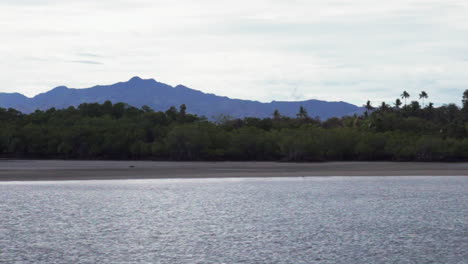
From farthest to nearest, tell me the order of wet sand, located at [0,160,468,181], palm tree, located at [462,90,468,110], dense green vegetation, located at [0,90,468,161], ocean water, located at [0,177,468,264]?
palm tree, located at [462,90,468,110], dense green vegetation, located at [0,90,468,161], wet sand, located at [0,160,468,181], ocean water, located at [0,177,468,264]

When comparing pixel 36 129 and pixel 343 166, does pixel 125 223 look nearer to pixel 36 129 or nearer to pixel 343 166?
pixel 343 166

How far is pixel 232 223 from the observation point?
1046 inches

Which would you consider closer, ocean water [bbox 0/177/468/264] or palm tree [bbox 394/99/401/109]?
ocean water [bbox 0/177/468/264]

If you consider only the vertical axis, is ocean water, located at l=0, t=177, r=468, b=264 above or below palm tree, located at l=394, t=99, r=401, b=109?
below

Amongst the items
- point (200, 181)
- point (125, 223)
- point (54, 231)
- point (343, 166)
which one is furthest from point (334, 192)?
point (343, 166)

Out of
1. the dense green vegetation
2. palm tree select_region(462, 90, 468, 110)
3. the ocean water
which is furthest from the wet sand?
palm tree select_region(462, 90, 468, 110)

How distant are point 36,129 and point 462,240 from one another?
231 ft

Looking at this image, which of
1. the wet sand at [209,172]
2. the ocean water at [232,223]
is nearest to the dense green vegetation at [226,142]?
the wet sand at [209,172]

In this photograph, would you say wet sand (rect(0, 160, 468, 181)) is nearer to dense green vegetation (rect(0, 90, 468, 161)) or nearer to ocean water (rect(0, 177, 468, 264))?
ocean water (rect(0, 177, 468, 264))

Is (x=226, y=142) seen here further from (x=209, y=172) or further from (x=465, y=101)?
(x=465, y=101)

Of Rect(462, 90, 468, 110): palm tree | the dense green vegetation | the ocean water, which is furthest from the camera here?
Rect(462, 90, 468, 110): palm tree

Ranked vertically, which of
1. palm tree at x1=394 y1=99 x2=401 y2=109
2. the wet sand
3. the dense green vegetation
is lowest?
the wet sand

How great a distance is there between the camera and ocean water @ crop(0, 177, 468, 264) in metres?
20.1

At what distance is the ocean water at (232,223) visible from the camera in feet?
65.9
